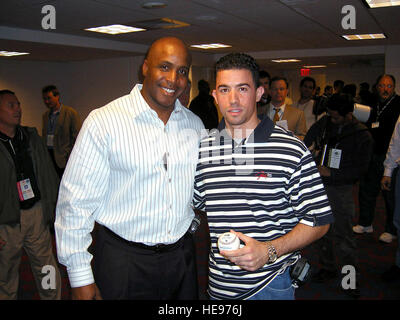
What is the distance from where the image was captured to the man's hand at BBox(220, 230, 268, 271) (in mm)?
1291

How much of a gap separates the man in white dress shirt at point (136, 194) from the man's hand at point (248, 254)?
415 mm

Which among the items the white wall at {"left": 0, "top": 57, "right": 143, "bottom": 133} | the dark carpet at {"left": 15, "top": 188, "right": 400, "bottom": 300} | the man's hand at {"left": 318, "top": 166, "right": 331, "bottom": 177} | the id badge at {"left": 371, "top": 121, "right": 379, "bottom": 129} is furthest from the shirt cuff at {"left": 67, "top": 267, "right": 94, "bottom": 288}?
the white wall at {"left": 0, "top": 57, "right": 143, "bottom": 133}

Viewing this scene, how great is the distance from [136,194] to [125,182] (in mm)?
69

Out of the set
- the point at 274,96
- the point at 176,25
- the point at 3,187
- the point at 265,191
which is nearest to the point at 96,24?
the point at 176,25

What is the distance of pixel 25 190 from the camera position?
280cm

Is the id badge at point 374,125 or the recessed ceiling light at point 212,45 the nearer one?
the id badge at point 374,125

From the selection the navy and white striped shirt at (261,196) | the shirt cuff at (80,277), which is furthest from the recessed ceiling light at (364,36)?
the shirt cuff at (80,277)

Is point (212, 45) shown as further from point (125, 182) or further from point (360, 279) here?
point (125, 182)

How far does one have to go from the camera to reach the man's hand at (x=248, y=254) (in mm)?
1291

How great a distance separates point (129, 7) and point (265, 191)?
3711 mm

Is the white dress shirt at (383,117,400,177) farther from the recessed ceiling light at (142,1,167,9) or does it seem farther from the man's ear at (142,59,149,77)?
the recessed ceiling light at (142,1,167,9)

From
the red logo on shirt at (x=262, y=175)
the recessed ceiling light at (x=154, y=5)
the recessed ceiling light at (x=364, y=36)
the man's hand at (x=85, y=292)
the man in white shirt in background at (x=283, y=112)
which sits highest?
the recessed ceiling light at (x=364, y=36)

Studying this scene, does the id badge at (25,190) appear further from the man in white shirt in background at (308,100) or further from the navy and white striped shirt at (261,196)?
the man in white shirt in background at (308,100)

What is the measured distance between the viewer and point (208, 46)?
8.51 metres
